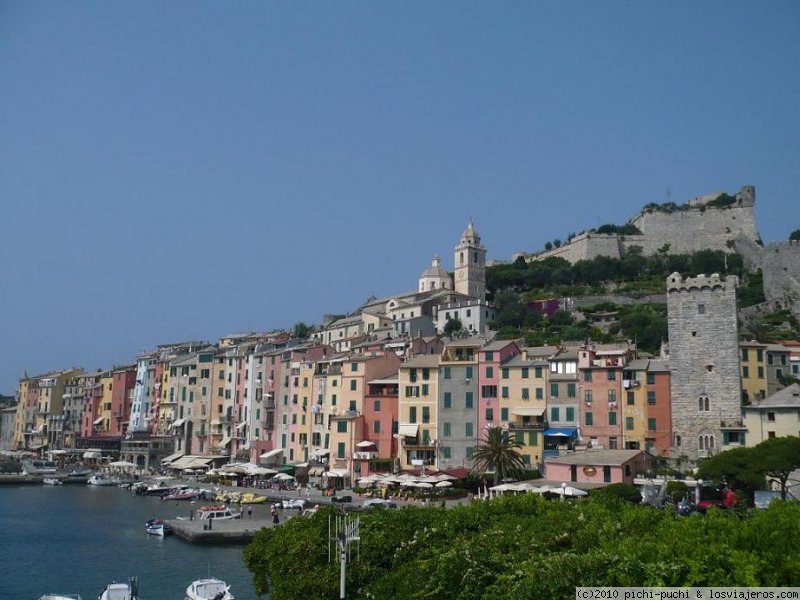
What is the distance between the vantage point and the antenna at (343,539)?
21359 mm

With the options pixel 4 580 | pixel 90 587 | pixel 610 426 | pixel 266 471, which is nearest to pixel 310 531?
pixel 90 587

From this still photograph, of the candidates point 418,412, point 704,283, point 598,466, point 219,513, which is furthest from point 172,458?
point 704,283

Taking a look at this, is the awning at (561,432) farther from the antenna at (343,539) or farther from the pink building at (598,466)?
the antenna at (343,539)

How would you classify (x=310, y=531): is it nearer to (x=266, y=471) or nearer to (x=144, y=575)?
(x=144, y=575)

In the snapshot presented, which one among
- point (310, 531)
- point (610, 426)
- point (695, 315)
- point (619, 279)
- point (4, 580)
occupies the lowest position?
point (4, 580)

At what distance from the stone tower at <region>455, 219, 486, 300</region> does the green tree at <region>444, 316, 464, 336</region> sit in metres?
18.8

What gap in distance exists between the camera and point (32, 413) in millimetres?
119875

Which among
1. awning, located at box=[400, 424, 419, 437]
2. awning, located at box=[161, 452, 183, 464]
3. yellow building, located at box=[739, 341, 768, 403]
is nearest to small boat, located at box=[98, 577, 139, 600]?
awning, located at box=[400, 424, 419, 437]

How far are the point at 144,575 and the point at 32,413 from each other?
92.1m

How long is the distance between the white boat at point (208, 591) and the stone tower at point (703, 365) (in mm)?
32892

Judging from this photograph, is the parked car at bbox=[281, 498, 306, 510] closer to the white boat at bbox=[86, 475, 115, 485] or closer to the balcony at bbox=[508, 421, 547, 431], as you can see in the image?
the balcony at bbox=[508, 421, 547, 431]

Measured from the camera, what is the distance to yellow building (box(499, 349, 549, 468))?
5641 cm

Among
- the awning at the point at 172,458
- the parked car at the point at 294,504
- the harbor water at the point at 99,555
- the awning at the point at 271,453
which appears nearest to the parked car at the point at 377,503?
the parked car at the point at 294,504

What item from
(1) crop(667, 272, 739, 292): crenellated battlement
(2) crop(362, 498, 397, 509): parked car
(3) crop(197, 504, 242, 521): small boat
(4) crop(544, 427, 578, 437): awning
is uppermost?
(1) crop(667, 272, 739, 292): crenellated battlement
